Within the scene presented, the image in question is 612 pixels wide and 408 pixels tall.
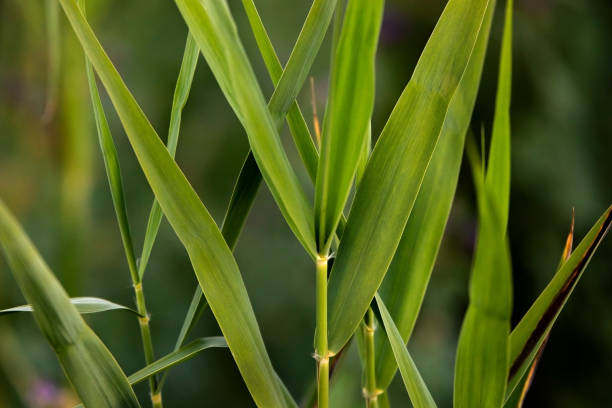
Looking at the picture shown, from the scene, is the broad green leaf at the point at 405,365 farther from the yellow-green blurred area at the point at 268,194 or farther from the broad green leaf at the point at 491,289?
the yellow-green blurred area at the point at 268,194

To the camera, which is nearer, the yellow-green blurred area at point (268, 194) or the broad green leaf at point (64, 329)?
the broad green leaf at point (64, 329)

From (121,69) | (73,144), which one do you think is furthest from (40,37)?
(73,144)

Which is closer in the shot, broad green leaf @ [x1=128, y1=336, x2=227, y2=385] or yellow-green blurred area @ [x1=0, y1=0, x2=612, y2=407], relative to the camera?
broad green leaf @ [x1=128, y1=336, x2=227, y2=385]

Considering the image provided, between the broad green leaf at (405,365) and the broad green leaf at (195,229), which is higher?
the broad green leaf at (195,229)

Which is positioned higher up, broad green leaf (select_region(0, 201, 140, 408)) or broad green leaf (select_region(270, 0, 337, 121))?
broad green leaf (select_region(270, 0, 337, 121))

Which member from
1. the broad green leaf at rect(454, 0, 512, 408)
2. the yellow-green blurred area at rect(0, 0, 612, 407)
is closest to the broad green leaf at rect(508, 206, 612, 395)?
the broad green leaf at rect(454, 0, 512, 408)

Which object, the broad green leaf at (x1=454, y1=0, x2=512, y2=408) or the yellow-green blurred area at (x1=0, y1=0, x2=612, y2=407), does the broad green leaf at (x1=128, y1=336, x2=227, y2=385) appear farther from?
the yellow-green blurred area at (x1=0, y1=0, x2=612, y2=407)

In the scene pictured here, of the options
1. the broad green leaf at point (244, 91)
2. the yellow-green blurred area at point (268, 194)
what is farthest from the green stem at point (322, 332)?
the yellow-green blurred area at point (268, 194)
